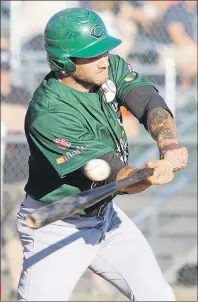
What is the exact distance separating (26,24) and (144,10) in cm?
109

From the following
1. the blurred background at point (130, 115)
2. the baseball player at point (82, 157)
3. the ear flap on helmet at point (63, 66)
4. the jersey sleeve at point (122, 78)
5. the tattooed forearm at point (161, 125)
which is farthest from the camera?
the blurred background at point (130, 115)

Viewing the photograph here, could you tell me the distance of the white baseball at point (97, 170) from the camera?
354 cm

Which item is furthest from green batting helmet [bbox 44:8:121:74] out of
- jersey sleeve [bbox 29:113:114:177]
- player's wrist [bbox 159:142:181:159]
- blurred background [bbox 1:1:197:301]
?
blurred background [bbox 1:1:197:301]

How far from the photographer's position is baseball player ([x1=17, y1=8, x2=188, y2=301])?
149 inches

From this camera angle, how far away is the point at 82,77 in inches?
155

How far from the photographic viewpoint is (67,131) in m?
3.79

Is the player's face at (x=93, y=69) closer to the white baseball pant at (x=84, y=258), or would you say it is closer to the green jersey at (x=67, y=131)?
the green jersey at (x=67, y=131)

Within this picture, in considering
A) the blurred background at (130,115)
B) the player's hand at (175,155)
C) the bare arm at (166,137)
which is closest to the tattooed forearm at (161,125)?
the bare arm at (166,137)

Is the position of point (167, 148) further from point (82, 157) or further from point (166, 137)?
point (82, 157)

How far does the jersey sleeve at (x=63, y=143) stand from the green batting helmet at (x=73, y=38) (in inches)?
11.4

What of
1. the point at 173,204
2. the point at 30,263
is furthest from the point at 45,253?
the point at 173,204

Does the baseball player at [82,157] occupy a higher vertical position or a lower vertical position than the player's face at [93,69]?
lower

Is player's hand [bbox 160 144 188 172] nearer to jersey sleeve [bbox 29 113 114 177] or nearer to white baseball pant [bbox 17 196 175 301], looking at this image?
jersey sleeve [bbox 29 113 114 177]

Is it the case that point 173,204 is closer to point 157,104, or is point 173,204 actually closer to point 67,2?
point 67,2
